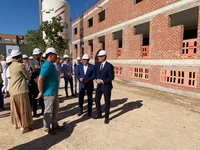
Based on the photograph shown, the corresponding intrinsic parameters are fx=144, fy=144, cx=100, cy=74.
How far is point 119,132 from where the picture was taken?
3.36 metres

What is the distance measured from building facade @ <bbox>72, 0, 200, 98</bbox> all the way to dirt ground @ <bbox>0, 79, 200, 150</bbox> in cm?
269

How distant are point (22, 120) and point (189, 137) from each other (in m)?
3.71

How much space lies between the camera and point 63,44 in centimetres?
1494

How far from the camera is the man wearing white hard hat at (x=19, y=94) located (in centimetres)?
306

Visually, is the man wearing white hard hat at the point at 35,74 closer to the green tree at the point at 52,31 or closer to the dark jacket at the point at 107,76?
the dark jacket at the point at 107,76

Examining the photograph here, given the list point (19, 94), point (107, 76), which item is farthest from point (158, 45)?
point (19, 94)

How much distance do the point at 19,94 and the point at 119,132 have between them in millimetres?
2391

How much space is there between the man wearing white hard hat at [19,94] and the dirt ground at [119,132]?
0.30 metres

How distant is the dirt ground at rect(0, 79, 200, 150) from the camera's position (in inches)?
111

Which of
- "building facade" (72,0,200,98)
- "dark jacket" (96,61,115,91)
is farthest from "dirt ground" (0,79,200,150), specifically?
"building facade" (72,0,200,98)

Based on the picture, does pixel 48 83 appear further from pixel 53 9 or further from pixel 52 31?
pixel 53 9

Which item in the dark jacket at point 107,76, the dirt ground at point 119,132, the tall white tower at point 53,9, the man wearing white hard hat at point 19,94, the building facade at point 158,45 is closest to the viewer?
the dirt ground at point 119,132

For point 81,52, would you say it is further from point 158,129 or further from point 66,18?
point 158,129

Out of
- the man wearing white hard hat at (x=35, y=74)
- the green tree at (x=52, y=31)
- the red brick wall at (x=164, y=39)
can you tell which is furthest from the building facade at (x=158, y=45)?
the man wearing white hard hat at (x=35, y=74)
